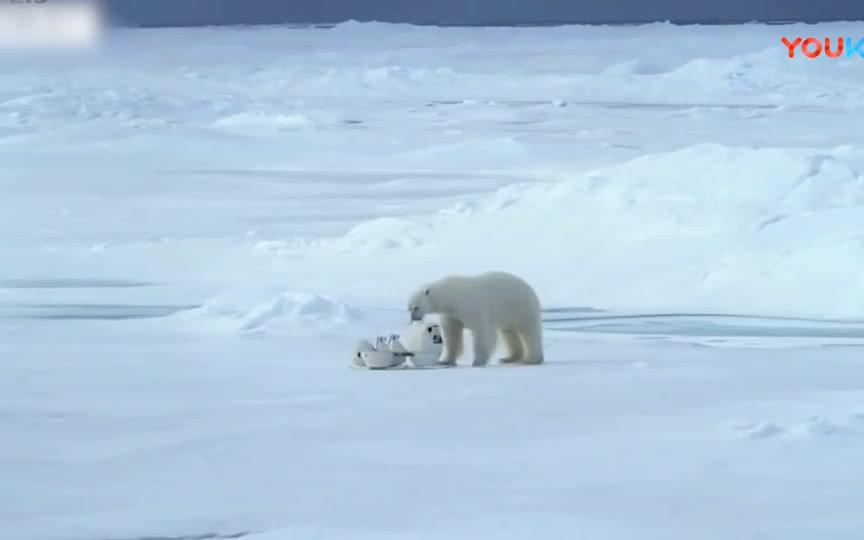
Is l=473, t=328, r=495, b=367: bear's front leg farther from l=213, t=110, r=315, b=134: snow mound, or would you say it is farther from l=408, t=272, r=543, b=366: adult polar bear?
l=213, t=110, r=315, b=134: snow mound

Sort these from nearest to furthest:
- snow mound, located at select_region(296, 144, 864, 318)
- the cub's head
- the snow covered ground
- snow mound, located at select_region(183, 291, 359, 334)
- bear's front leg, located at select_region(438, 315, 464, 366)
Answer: the snow covered ground → the cub's head → bear's front leg, located at select_region(438, 315, 464, 366) → snow mound, located at select_region(183, 291, 359, 334) → snow mound, located at select_region(296, 144, 864, 318)

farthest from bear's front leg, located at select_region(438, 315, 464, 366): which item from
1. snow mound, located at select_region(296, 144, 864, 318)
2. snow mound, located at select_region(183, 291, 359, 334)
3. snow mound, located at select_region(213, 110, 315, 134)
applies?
snow mound, located at select_region(213, 110, 315, 134)

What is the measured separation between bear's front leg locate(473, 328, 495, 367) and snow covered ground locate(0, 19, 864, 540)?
1.9 inches

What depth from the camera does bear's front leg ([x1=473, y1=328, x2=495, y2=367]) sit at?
5.24 metres

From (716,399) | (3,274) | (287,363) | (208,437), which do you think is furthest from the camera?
(3,274)

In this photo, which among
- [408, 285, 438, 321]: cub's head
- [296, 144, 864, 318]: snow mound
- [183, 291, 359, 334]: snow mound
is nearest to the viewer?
[408, 285, 438, 321]: cub's head

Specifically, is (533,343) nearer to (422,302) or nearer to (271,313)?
(422,302)

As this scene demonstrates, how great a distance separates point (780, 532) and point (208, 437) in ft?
4.82

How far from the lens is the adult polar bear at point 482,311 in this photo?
5203mm

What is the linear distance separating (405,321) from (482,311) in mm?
1403

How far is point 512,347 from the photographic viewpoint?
18.0ft

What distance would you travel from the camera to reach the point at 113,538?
10.4ft

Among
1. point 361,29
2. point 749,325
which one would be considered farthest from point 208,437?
point 361,29

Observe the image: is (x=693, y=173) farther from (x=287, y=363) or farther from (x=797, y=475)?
(x=797, y=475)
